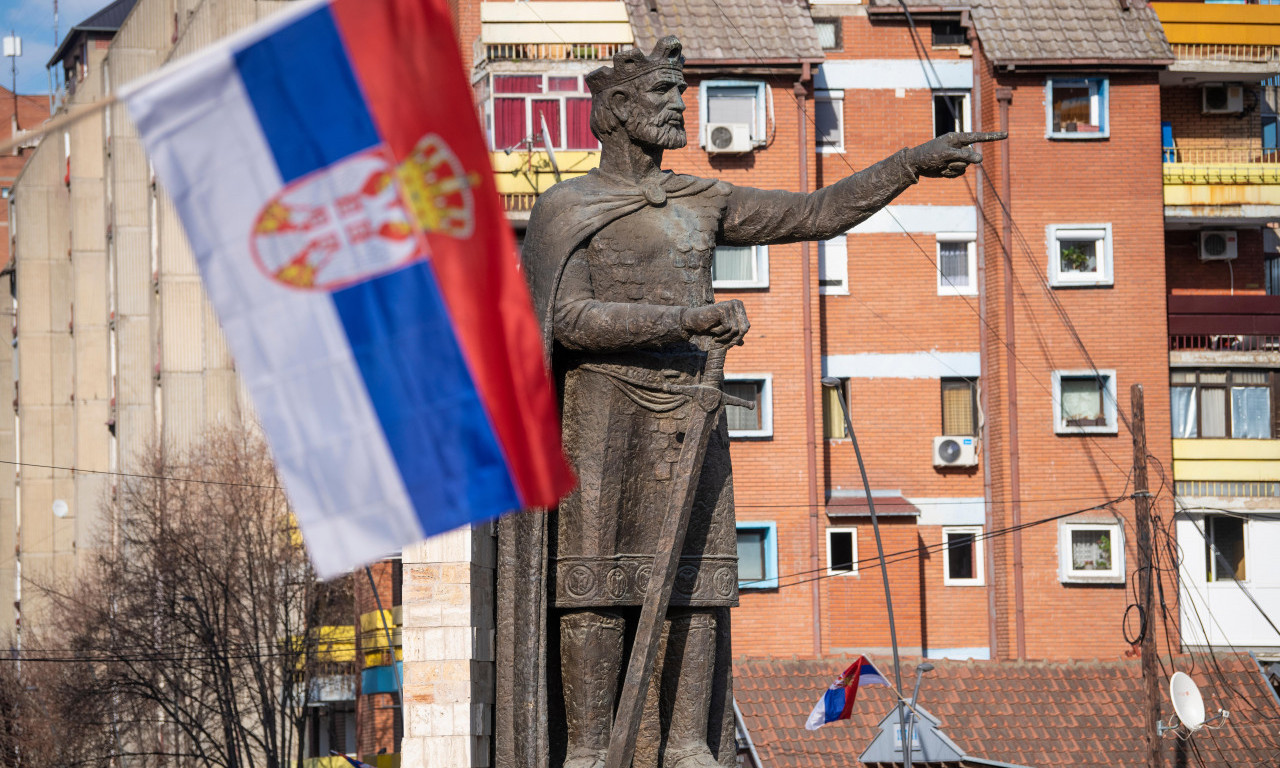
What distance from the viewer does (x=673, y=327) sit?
9930 mm

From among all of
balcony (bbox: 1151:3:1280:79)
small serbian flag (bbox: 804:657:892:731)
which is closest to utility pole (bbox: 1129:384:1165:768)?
small serbian flag (bbox: 804:657:892:731)

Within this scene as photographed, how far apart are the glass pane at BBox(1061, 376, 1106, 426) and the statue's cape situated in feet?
147

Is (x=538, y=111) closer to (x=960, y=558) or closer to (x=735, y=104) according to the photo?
(x=735, y=104)

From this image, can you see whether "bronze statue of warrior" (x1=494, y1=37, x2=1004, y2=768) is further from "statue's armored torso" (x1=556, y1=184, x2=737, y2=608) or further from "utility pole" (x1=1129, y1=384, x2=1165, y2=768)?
"utility pole" (x1=1129, y1=384, x2=1165, y2=768)

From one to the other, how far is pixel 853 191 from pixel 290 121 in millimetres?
3940

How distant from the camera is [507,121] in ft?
169

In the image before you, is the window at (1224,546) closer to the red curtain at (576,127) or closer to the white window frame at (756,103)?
Result: the white window frame at (756,103)

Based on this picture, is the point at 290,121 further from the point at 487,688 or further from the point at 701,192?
the point at 487,688

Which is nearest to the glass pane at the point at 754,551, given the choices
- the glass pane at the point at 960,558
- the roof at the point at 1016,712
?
the roof at the point at 1016,712

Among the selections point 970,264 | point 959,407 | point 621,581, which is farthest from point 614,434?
point 970,264

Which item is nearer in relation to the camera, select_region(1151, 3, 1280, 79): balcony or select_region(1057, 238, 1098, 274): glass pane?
select_region(1057, 238, 1098, 274): glass pane

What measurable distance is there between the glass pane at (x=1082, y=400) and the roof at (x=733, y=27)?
10.7 meters

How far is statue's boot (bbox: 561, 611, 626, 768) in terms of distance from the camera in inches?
399

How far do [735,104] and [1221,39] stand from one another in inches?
539
